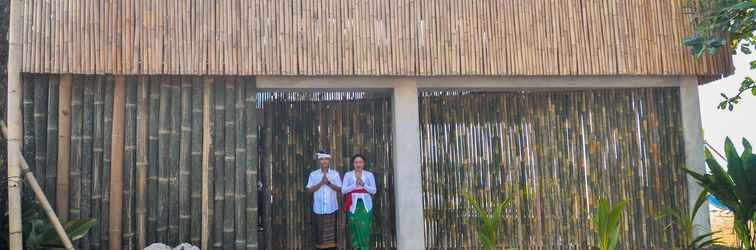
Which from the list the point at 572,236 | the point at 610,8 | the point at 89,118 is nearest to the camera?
the point at 89,118

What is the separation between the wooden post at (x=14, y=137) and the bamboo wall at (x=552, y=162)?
12.6ft

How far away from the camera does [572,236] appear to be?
295 inches

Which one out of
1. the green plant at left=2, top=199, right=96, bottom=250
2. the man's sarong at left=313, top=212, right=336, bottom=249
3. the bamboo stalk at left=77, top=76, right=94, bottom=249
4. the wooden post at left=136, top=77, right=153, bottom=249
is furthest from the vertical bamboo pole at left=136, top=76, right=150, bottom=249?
the man's sarong at left=313, top=212, right=336, bottom=249

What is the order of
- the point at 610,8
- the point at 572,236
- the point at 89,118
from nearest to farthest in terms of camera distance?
the point at 89,118 → the point at 610,8 → the point at 572,236

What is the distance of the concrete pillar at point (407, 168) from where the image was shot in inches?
264

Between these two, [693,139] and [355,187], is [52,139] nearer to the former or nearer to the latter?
[355,187]

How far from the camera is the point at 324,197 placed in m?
7.02

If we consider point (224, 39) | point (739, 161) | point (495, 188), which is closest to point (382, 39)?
point (224, 39)

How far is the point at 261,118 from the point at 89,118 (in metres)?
1.81

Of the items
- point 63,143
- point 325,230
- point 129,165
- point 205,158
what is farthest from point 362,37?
point 63,143

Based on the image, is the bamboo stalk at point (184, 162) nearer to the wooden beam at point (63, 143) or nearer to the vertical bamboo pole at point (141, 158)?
the vertical bamboo pole at point (141, 158)

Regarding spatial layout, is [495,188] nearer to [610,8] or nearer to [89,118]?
[610,8]

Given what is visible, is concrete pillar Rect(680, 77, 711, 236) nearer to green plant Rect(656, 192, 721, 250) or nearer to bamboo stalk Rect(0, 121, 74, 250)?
green plant Rect(656, 192, 721, 250)

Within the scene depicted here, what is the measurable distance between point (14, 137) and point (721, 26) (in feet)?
19.5
